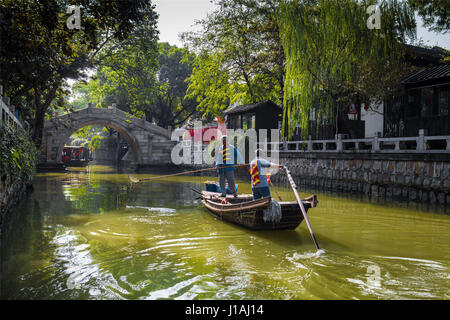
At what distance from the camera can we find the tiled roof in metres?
11.7

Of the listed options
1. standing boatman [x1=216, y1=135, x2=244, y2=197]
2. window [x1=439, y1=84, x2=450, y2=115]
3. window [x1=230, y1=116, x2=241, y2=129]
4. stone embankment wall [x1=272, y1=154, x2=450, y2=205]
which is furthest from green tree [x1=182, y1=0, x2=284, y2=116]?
standing boatman [x1=216, y1=135, x2=244, y2=197]

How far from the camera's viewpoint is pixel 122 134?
28266 millimetres

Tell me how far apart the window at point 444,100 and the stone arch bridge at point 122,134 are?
19.5 m

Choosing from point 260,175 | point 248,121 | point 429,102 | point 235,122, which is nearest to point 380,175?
point 429,102

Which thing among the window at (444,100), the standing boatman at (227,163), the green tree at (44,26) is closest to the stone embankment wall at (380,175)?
the window at (444,100)

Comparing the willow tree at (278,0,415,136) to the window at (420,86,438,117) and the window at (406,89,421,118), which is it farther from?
the window at (420,86,438,117)

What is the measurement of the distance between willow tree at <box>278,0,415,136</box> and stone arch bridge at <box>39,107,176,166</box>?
49.0 feet

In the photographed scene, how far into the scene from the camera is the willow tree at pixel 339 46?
12484 mm

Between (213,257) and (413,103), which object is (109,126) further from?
(213,257)

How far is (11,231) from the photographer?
6328 millimetres

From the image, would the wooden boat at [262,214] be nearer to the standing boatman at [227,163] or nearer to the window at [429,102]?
the standing boatman at [227,163]

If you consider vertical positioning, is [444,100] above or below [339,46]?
below

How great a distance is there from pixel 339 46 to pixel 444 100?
4289 millimetres

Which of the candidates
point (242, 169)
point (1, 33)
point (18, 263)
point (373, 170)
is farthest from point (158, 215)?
point (242, 169)
